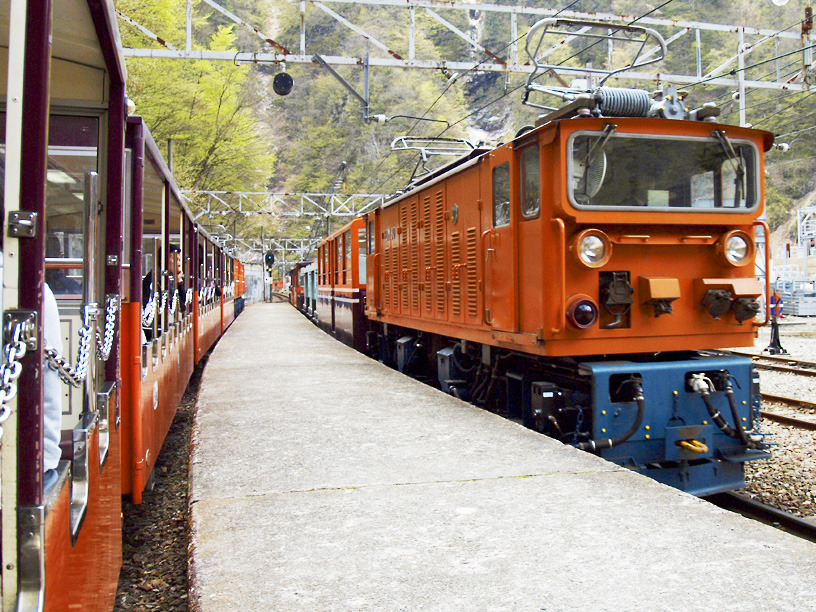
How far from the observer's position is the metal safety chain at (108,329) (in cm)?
324

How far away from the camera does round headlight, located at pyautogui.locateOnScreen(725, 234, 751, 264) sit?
5480mm

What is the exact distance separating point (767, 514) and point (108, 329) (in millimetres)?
4387

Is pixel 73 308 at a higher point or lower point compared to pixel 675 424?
higher

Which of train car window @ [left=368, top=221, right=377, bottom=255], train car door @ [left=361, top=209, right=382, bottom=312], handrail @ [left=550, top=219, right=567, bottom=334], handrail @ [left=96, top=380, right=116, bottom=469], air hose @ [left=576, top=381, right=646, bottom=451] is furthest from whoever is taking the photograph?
train car window @ [left=368, top=221, right=377, bottom=255]

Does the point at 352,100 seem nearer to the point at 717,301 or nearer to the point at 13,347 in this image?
the point at 717,301

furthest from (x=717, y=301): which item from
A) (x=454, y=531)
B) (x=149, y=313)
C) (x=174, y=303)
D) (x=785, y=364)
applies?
(x=785, y=364)

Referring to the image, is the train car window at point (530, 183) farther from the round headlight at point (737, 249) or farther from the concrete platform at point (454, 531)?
the concrete platform at point (454, 531)

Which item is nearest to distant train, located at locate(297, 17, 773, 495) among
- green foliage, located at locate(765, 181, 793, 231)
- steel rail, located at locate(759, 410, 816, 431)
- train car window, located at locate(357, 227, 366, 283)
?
steel rail, located at locate(759, 410, 816, 431)

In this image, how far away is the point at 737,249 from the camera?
5527 millimetres

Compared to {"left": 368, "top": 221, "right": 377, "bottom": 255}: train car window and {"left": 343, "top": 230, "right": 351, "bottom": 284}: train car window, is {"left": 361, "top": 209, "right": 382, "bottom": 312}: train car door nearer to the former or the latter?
{"left": 368, "top": 221, "right": 377, "bottom": 255}: train car window

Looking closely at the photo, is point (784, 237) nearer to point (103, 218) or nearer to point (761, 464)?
point (761, 464)

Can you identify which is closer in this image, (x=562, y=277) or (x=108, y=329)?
(x=108, y=329)

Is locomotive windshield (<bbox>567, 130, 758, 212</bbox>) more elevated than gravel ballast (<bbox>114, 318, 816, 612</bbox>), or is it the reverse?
locomotive windshield (<bbox>567, 130, 758, 212</bbox>)

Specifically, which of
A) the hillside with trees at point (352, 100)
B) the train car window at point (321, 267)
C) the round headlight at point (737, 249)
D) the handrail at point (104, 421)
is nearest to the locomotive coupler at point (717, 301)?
the round headlight at point (737, 249)
